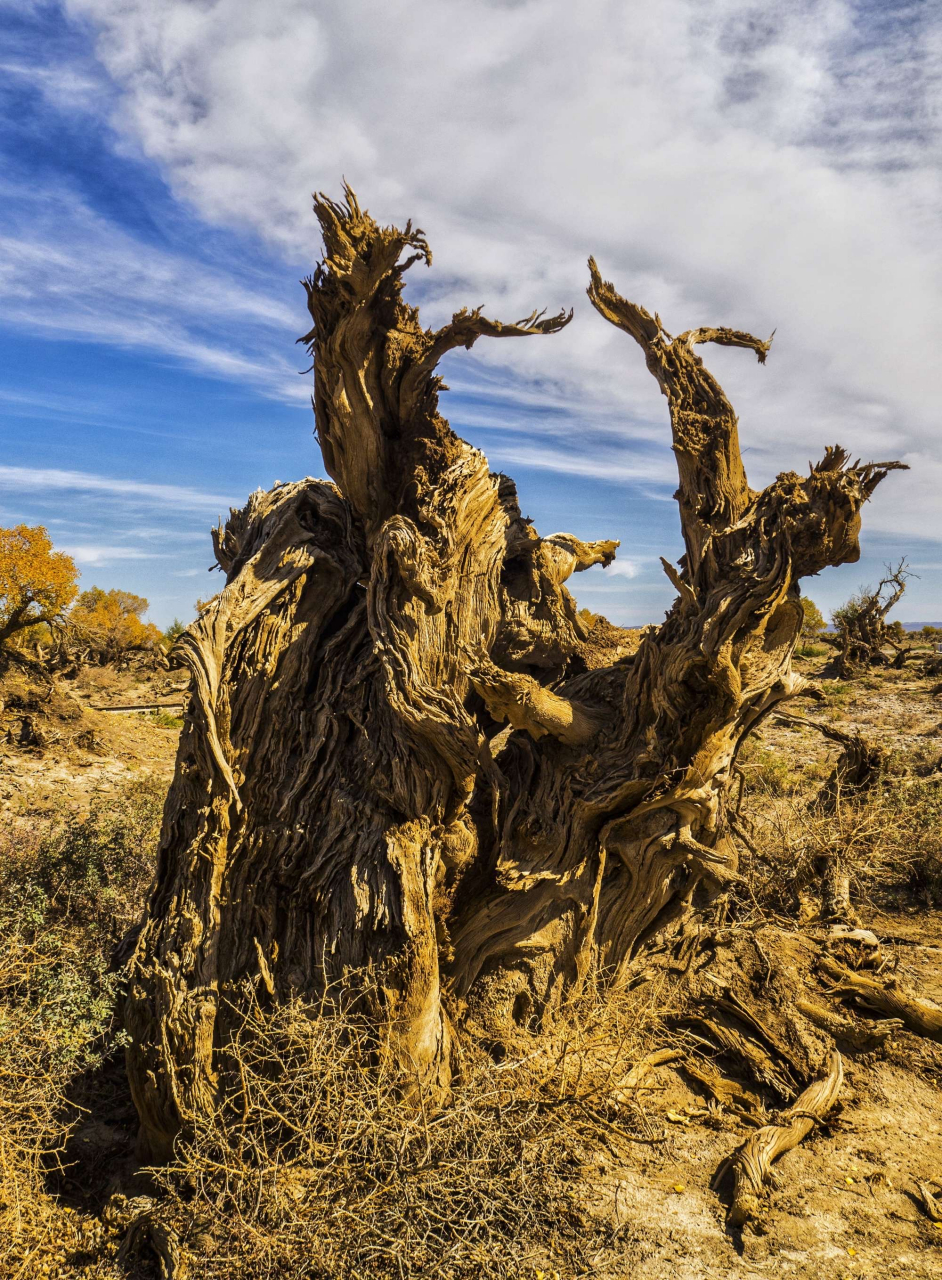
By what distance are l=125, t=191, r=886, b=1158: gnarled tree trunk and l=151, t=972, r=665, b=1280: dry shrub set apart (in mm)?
367

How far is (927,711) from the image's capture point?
16312 mm

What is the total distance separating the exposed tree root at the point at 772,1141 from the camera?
15.3ft

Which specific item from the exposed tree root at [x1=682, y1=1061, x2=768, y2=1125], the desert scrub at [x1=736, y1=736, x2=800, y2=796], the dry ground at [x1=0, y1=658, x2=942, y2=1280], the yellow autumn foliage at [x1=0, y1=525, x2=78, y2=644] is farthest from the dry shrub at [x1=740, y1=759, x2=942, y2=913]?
the yellow autumn foliage at [x1=0, y1=525, x2=78, y2=644]

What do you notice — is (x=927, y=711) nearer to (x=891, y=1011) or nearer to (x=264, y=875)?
(x=891, y=1011)

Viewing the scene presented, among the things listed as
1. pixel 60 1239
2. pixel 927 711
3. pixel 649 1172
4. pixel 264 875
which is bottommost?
pixel 60 1239

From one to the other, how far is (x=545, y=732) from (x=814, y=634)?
27512mm

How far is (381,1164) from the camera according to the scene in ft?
13.4

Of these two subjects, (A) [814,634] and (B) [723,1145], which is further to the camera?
(A) [814,634]

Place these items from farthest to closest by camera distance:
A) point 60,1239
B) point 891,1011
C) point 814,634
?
point 814,634
point 891,1011
point 60,1239

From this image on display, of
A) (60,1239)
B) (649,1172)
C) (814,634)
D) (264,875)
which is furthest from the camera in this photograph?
(814,634)

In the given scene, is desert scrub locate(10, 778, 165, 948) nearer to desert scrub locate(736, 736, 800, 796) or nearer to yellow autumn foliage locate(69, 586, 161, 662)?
desert scrub locate(736, 736, 800, 796)

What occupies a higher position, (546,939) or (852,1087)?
(546,939)

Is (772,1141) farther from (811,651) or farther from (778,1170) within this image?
(811,651)

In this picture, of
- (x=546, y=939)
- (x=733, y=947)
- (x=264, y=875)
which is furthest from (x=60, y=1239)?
(x=733, y=947)
